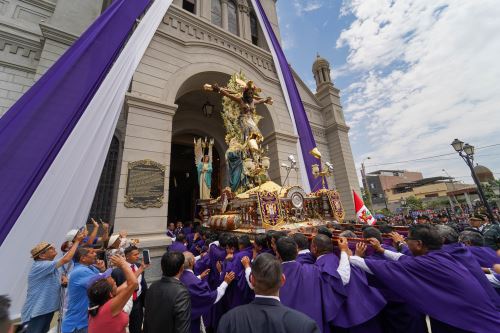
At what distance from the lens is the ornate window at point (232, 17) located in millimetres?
12695

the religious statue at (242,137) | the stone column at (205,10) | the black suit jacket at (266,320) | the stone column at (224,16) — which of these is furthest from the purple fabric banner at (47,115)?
the stone column at (224,16)

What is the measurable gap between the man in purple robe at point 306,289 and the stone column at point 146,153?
5.12 metres

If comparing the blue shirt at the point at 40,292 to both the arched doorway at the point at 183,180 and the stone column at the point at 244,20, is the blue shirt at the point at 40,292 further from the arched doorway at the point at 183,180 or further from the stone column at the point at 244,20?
the stone column at the point at 244,20

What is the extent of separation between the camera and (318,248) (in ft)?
8.05

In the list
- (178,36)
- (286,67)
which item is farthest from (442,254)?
(286,67)

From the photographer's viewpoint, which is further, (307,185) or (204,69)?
(307,185)

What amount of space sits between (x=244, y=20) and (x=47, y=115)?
1240 centimetres

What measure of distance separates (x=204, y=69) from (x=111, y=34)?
3.69 meters

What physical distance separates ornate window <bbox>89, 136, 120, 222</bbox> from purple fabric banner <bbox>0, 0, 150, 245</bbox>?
9.87 ft

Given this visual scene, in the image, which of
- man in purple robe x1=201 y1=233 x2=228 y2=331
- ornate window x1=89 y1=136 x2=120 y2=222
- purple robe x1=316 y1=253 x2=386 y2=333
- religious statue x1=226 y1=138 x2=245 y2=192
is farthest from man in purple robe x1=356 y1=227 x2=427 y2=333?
ornate window x1=89 y1=136 x2=120 y2=222

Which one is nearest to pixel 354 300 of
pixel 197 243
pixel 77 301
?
pixel 77 301

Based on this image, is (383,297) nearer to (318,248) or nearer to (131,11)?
(318,248)

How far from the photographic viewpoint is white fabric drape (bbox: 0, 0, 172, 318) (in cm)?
381

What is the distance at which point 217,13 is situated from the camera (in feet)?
39.9
